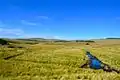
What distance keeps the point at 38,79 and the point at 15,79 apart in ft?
7.43

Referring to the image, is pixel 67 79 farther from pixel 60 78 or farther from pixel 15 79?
pixel 15 79

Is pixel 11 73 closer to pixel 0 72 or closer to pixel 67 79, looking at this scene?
pixel 0 72

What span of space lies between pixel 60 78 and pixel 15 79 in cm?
461

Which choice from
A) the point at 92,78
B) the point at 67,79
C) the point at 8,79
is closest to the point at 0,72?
the point at 8,79

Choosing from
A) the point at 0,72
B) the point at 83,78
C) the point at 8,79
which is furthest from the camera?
the point at 0,72

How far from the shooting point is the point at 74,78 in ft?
86.5

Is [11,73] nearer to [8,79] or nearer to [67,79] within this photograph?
[8,79]

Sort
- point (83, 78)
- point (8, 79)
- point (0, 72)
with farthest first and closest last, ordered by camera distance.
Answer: point (0, 72)
point (83, 78)
point (8, 79)

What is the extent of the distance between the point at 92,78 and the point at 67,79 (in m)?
2.71

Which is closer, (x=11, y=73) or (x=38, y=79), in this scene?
(x=38, y=79)

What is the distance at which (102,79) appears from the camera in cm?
2600

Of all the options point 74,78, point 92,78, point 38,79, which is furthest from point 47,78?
point 92,78

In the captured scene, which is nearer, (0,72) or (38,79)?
(38,79)

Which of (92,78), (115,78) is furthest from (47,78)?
(115,78)
